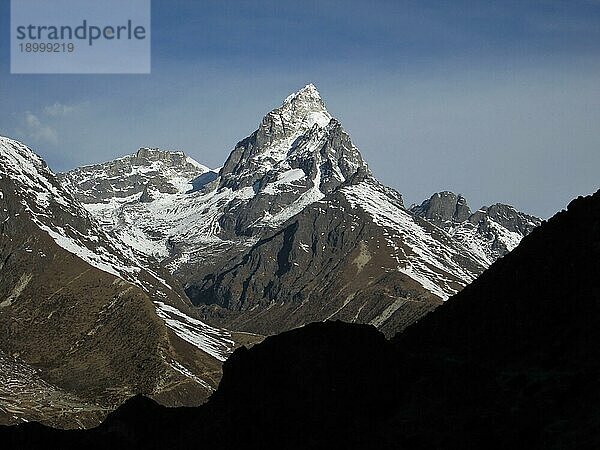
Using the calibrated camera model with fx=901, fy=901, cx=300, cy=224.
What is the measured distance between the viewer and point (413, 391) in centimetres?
6544

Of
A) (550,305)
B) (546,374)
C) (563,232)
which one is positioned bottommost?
(546,374)

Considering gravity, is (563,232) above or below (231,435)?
above

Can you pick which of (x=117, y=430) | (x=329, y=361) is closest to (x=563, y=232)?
(x=329, y=361)

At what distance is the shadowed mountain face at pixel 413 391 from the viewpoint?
2314 inches

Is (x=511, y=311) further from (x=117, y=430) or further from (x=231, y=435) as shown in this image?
(x=117, y=430)

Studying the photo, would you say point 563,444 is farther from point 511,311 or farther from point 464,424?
point 511,311

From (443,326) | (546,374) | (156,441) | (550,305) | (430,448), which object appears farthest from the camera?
(443,326)

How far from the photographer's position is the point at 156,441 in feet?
240

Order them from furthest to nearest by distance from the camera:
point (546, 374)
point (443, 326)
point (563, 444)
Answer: point (443, 326) < point (546, 374) < point (563, 444)

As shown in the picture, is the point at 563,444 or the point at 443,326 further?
the point at 443,326

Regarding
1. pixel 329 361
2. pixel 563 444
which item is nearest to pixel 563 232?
pixel 329 361

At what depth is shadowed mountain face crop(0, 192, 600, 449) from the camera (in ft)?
193

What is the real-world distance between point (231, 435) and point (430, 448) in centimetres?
1503

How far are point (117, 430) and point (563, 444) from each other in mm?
38298
